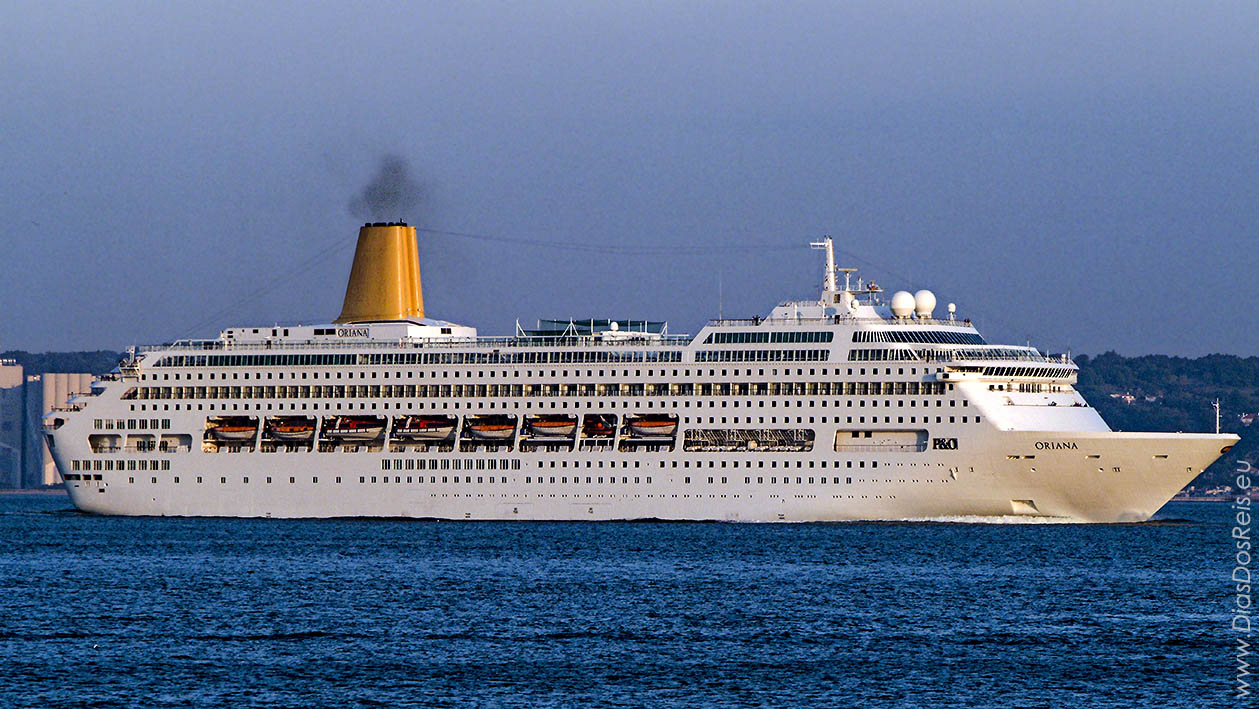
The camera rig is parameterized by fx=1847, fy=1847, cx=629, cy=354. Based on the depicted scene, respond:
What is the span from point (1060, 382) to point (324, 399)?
30.0 m

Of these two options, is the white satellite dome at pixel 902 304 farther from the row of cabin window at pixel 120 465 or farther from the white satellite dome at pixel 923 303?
the row of cabin window at pixel 120 465

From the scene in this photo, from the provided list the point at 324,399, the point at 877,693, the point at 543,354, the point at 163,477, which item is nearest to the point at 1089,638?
the point at 877,693

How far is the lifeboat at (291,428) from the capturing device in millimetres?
77312

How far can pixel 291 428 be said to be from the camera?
77500mm

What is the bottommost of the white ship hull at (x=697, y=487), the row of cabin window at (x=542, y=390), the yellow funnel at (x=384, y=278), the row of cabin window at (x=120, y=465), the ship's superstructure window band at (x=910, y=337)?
the white ship hull at (x=697, y=487)

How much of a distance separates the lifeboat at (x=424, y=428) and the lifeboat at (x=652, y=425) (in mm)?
7734

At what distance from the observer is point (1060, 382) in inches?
2842

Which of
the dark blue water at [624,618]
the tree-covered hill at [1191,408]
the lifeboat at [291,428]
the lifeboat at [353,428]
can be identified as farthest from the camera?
the tree-covered hill at [1191,408]

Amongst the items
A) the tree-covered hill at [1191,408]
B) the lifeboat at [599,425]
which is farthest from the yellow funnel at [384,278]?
the tree-covered hill at [1191,408]

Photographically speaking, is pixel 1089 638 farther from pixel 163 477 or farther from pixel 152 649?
pixel 163 477

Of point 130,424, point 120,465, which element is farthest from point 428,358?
point 120,465

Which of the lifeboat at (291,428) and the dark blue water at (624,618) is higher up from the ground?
the lifeboat at (291,428)

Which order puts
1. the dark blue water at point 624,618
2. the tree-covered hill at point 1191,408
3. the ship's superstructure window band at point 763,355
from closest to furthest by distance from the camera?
the dark blue water at point 624,618 → the ship's superstructure window band at point 763,355 → the tree-covered hill at point 1191,408

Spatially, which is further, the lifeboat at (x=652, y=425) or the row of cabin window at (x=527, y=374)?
the lifeboat at (x=652, y=425)
